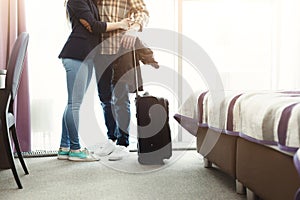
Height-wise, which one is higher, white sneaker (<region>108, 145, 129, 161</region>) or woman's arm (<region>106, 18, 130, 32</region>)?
woman's arm (<region>106, 18, 130, 32</region>)

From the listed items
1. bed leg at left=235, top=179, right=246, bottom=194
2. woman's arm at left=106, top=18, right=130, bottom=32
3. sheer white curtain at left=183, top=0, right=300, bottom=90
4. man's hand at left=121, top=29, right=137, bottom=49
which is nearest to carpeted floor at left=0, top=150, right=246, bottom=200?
bed leg at left=235, top=179, right=246, bottom=194

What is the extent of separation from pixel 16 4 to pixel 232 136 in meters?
2.04

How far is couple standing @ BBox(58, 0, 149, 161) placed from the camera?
2312mm

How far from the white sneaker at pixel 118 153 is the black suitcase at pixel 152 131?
0.22 m

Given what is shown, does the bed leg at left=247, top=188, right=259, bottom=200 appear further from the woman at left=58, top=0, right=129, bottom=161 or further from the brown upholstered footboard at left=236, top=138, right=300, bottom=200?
the woman at left=58, top=0, right=129, bottom=161

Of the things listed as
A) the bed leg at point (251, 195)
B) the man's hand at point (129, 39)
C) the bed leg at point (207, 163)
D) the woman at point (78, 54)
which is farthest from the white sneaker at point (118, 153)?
the bed leg at point (251, 195)

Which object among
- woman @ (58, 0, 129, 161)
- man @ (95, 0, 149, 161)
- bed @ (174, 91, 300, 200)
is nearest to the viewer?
bed @ (174, 91, 300, 200)

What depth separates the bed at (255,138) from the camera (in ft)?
3.46

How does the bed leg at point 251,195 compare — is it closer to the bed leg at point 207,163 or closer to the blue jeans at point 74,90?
the bed leg at point 207,163

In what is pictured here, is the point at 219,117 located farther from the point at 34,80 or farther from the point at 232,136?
the point at 34,80

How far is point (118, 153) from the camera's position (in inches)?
95.0

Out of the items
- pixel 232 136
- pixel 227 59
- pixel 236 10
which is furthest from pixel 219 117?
pixel 236 10

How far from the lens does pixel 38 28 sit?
284 cm

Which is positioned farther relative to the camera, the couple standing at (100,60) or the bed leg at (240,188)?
the couple standing at (100,60)
